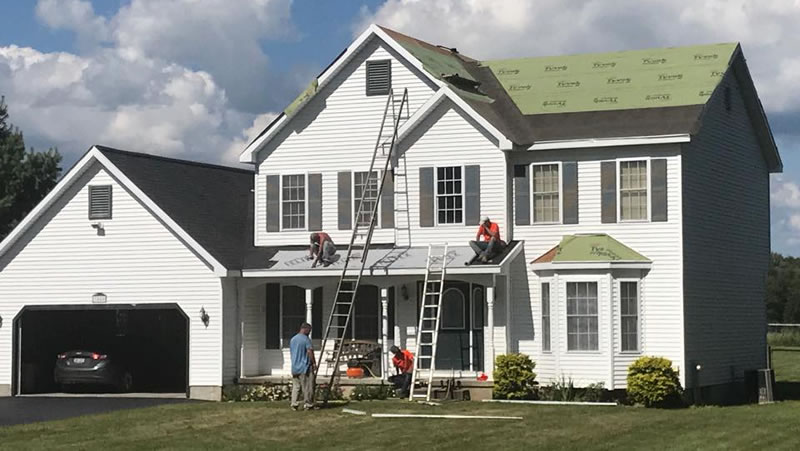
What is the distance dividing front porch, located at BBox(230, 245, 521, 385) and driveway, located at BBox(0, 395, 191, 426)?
2.72 meters

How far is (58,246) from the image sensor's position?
115 feet

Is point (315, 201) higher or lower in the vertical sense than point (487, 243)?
higher

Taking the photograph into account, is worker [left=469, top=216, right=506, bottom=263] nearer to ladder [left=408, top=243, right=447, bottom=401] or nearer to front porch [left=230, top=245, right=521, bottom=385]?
front porch [left=230, top=245, right=521, bottom=385]

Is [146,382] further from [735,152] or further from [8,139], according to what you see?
[8,139]

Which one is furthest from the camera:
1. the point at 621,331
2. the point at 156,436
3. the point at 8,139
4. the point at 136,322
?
the point at 8,139

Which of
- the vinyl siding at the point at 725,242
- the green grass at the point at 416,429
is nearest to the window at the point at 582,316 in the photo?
the vinyl siding at the point at 725,242

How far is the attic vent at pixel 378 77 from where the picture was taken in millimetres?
34250

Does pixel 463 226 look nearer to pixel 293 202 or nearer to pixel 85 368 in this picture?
pixel 293 202

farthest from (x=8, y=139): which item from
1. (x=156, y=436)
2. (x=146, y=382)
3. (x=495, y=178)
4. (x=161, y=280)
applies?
(x=156, y=436)

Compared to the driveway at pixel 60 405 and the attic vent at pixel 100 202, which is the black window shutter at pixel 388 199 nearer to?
the driveway at pixel 60 405

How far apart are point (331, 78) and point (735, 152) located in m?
10.6

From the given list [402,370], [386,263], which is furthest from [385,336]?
[386,263]

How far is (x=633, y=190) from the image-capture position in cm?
3178

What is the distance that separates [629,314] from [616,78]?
6652mm
